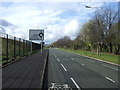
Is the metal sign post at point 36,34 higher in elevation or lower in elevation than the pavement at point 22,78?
higher

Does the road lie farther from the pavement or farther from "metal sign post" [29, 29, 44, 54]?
"metal sign post" [29, 29, 44, 54]

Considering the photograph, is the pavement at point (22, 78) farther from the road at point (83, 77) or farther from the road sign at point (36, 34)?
the road sign at point (36, 34)

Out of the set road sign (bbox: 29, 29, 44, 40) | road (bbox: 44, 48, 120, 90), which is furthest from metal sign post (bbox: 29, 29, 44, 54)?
road (bbox: 44, 48, 120, 90)

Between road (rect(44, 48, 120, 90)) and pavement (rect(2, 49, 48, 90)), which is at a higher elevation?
pavement (rect(2, 49, 48, 90))

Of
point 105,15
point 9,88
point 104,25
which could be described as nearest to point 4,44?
point 9,88

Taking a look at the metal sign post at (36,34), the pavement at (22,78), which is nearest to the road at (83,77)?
the pavement at (22,78)

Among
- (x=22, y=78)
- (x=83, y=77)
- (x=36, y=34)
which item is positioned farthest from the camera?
(x=36, y=34)

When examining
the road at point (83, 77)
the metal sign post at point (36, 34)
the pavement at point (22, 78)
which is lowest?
the road at point (83, 77)

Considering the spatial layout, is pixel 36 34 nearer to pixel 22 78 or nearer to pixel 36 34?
pixel 36 34

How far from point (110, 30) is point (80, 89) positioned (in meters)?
35.0

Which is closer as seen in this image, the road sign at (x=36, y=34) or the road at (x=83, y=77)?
the road at (x=83, y=77)

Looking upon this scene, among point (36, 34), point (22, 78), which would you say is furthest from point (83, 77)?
point (36, 34)

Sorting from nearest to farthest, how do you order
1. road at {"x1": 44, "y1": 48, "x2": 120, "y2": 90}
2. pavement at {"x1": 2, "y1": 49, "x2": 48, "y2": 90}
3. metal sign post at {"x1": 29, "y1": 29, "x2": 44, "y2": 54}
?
pavement at {"x1": 2, "y1": 49, "x2": 48, "y2": 90}
road at {"x1": 44, "y1": 48, "x2": 120, "y2": 90}
metal sign post at {"x1": 29, "y1": 29, "x2": 44, "y2": 54}

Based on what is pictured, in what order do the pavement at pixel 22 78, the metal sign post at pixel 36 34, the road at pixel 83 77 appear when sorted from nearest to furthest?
1. the pavement at pixel 22 78
2. the road at pixel 83 77
3. the metal sign post at pixel 36 34
